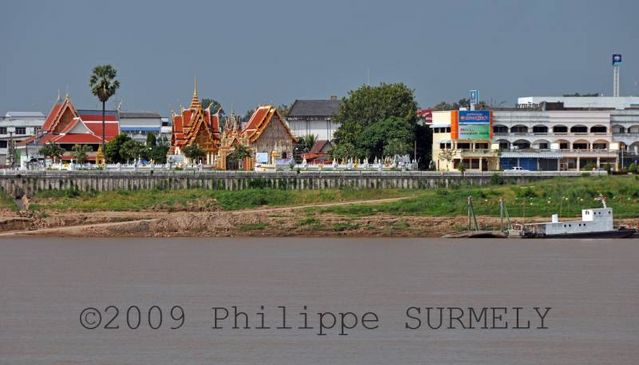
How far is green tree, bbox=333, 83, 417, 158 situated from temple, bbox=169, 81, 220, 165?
972 cm

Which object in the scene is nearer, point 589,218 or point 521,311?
point 521,311

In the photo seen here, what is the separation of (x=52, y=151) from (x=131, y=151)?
6739 mm

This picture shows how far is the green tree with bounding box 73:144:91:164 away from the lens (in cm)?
10154

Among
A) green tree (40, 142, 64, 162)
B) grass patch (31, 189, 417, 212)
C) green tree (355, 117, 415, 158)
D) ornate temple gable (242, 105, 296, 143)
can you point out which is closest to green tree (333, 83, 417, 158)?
green tree (355, 117, 415, 158)

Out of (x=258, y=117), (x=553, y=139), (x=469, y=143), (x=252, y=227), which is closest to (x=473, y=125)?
(x=469, y=143)

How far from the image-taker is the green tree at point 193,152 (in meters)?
107

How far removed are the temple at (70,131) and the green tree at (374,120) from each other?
1934 centimetres

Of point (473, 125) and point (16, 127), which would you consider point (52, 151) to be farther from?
point (16, 127)

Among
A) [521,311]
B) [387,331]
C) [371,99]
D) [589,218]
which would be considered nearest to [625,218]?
[589,218]

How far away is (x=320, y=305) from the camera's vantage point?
4306cm

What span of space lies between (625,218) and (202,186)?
25097 millimetres

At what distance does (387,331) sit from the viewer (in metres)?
38.9

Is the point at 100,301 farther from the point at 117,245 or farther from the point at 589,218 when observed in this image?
the point at 589,218

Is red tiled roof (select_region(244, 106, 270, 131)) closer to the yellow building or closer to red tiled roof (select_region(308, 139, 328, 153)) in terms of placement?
the yellow building
